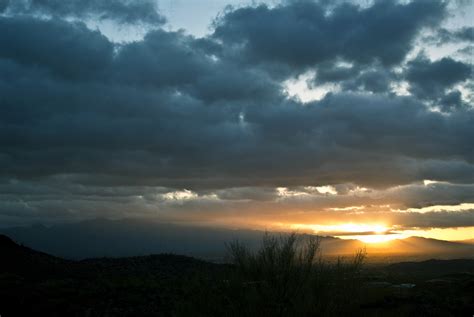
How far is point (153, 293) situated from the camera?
3052 cm

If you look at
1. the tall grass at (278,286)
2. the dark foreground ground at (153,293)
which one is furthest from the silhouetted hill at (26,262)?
the tall grass at (278,286)

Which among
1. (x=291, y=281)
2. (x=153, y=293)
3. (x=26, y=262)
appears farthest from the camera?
(x=26, y=262)

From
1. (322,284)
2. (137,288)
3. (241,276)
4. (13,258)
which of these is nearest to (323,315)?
Answer: (322,284)

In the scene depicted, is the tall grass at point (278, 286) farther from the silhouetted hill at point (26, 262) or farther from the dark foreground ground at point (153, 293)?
the silhouetted hill at point (26, 262)

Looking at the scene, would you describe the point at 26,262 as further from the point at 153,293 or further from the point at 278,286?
the point at 278,286

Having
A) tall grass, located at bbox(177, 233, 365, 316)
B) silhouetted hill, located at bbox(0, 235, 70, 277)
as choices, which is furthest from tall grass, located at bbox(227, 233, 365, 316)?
silhouetted hill, located at bbox(0, 235, 70, 277)

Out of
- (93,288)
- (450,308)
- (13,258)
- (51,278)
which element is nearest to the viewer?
(450,308)

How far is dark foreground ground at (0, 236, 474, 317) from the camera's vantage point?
60.6 ft

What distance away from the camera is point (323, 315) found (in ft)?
61.0

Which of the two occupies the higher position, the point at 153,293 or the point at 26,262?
the point at 26,262

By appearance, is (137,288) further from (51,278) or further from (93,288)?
(51,278)

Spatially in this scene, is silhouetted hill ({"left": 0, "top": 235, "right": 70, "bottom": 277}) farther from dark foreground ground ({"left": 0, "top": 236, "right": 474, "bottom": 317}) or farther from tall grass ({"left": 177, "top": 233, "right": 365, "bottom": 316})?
tall grass ({"left": 177, "top": 233, "right": 365, "bottom": 316})

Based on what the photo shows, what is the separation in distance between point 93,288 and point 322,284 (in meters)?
17.1

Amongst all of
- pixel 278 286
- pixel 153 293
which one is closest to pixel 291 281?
pixel 278 286
